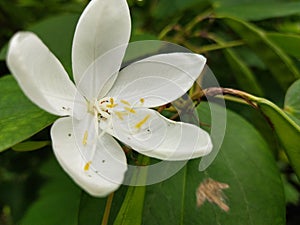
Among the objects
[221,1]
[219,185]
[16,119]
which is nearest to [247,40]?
[221,1]

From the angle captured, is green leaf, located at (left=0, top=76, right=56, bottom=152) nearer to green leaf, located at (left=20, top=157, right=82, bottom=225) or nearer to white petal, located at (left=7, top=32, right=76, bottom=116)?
white petal, located at (left=7, top=32, right=76, bottom=116)

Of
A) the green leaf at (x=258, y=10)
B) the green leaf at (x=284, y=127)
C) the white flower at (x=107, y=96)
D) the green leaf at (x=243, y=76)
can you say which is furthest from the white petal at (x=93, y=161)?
the green leaf at (x=258, y=10)

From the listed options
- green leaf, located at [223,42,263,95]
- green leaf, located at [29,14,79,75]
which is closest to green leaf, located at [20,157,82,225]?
green leaf, located at [29,14,79,75]

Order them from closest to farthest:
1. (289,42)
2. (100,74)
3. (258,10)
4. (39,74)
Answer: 1. (39,74)
2. (100,74)
3. (289,42)
4. (258,10)

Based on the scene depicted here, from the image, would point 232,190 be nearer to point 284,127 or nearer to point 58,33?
point 284,127

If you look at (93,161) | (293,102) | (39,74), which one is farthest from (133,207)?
(293,102)

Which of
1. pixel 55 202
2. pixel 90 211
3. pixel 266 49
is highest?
pixel 266 49

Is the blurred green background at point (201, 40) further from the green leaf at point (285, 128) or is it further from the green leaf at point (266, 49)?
the green leaf at point (285, 128)
